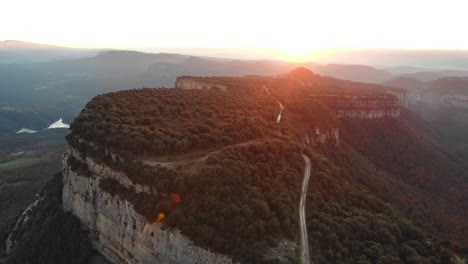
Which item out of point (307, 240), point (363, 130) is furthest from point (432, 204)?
point (307, 240)

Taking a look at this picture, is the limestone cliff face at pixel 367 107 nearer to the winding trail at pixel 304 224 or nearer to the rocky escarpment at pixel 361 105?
the rocky escarpment at pixel 361 105

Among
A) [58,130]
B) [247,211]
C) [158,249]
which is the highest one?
[247,211]

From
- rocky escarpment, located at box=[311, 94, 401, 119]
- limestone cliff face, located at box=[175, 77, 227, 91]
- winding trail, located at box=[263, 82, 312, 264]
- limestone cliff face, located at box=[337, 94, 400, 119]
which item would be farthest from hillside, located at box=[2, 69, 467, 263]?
limestone cliff face, located at box=[337, 94, 400, 119]

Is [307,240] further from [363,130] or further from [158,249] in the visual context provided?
[363,130]

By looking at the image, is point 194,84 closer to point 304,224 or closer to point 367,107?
point 367,107

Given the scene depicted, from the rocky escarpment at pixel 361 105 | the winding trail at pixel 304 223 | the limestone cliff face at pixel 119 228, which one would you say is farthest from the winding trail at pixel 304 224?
the rocky escarpment at pixel 361 105
